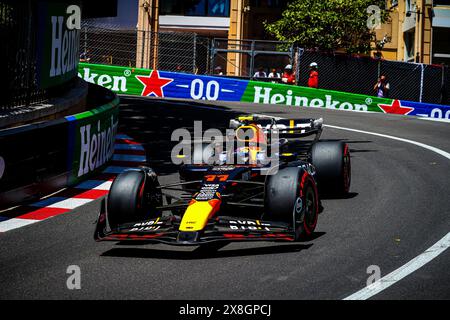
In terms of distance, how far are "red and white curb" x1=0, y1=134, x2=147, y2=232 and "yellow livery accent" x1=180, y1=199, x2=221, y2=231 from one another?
2378 millimetres

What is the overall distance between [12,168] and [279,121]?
3.70m

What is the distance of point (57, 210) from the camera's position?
9.73 metres

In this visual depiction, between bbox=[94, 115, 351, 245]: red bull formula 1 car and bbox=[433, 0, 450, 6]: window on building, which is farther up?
bbox=[433, 0, 450, 6]: window on building

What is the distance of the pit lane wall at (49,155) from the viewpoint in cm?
977

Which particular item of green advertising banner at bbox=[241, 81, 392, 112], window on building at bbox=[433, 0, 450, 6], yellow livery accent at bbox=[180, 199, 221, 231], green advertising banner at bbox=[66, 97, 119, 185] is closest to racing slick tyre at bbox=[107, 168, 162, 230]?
yellow livery accent at bbox=[180, 199, 221, 231]

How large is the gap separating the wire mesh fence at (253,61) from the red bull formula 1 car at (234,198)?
1774cm

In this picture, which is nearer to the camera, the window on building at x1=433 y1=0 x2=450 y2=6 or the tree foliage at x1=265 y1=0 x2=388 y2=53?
the tree foliage at x1=265 y1=0 x2=388 y2=53

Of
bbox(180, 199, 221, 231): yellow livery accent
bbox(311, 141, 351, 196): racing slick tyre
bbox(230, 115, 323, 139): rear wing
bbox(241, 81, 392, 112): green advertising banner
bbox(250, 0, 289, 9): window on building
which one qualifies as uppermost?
bbox(250, 0, 289, 9): window on building

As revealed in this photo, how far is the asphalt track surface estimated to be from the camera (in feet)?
20.2

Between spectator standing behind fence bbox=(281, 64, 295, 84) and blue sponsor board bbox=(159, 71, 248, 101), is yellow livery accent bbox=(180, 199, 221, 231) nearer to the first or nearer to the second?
blue sponsor board bbox=(159, 71, 248, 101)

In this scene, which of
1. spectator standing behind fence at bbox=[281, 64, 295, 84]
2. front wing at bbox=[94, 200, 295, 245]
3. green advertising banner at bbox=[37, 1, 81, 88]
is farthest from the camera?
spectator standing behind fence at bbox=[281, 64, 295, 84]

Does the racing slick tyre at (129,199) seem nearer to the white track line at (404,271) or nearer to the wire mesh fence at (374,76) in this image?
the white track line at (404,271)

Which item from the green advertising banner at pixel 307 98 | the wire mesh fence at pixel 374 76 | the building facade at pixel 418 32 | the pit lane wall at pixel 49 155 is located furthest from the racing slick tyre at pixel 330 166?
the building facade at pixel 418 32

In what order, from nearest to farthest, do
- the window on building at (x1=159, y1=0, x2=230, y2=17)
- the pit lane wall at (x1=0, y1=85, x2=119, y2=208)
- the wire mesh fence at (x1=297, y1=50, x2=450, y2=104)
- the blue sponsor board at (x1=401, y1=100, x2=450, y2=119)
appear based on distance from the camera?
the pit lane wall at (x1=0, y1=85, x2=119, y2=208) → the blue sponsor board at (x1=401, y1=100, x2=450, y2=119) → the wire mesh fence at (x1=297, y1=50, x2=450, y2=104) → the window on building at (x1=159, y1=0, x2=230, y2=17)
